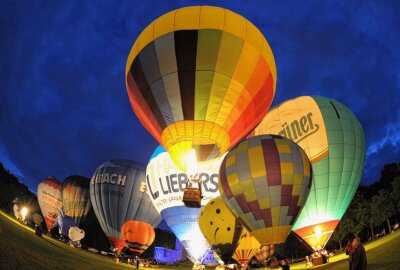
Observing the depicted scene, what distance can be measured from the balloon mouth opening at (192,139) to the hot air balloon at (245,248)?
5320 millimetres

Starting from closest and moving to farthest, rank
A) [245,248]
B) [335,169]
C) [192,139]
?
[192,139] → [245,248] → [335,169]

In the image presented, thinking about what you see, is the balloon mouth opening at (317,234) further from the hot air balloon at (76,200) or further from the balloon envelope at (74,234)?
the hot air balloon at (76,200)

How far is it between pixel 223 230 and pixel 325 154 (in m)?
5.21

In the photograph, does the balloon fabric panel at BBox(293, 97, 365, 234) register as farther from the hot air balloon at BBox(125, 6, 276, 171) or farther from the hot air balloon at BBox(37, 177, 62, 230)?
the hot air balloon at BBox(37, 177, 62, 230)

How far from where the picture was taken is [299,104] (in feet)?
51.7

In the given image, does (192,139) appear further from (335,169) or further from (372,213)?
(372,213)

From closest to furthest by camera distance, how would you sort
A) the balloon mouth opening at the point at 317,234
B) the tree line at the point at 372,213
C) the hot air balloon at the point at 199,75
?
the hot air balloon at the point at 199,75 → the balloon mouth opening at the point at 317,234 → the tree line at the point at 372,213

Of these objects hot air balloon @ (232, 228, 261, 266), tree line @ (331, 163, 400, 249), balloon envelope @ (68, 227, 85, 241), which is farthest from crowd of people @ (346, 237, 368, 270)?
tree line @ (331, 163, 400, 249)

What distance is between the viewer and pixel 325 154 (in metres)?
14.5

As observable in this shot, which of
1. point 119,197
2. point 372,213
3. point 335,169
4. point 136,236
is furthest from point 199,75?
point 372,213

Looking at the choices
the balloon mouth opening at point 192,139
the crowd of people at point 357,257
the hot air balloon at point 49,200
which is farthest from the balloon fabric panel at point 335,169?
the hot air balloon at point 49,200

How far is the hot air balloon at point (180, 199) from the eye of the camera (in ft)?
56.2

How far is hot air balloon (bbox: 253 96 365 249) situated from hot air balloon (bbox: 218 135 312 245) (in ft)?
8.56

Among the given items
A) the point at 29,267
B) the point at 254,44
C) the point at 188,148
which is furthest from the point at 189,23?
A: the point at 29,267
